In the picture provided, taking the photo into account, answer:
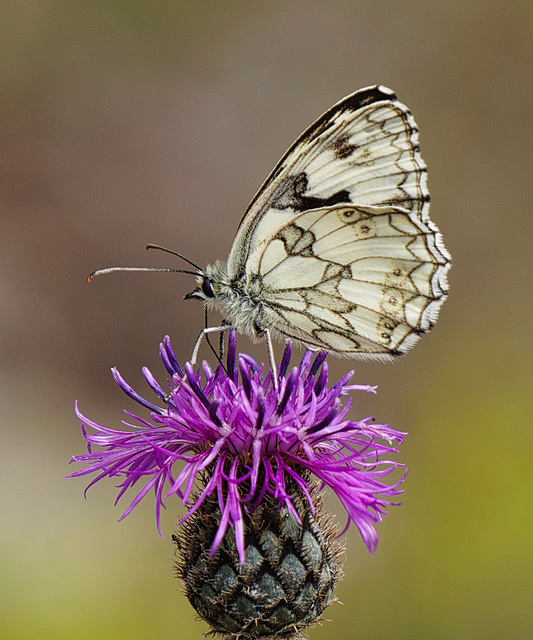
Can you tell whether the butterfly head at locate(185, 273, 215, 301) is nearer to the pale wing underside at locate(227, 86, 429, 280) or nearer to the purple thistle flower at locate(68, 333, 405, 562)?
the pale wing underside at locate(227, 86, 429, 280)

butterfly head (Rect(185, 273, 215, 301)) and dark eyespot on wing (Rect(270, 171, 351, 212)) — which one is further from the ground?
dark eyespot on wing (Rect(270, 171, 351, 212))

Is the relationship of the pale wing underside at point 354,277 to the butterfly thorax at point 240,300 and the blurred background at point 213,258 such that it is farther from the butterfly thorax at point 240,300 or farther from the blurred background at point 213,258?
the blurred background at point 213,258

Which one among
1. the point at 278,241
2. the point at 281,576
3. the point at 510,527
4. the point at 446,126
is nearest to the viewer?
the point at 281,576

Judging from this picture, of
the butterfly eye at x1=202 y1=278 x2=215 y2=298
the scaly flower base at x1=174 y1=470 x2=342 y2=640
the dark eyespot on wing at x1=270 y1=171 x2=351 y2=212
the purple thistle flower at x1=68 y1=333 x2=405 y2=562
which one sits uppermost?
the dark eyespot on wing at x1=270 y1=171 x2=351 y2=212

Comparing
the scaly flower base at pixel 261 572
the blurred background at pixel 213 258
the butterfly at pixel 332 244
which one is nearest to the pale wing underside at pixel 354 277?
the butterfly at pixel 332 244

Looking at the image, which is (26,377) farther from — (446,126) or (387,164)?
A: (446,126)

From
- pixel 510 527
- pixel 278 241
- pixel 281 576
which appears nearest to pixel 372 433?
pixel 281 576

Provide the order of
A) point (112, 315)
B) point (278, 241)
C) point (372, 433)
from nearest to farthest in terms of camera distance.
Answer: point (372, 433) < point (278, 241) < point (112, 315)

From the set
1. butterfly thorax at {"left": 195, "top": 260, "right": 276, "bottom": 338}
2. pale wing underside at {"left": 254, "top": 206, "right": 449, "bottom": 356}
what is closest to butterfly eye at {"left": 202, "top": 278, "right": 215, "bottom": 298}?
butterfly thorax at {"left": 195, "top": 260, "right": 276, "bottom": 338}
